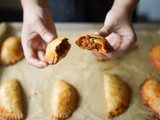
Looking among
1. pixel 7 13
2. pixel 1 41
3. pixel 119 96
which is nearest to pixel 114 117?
pixel 119 96

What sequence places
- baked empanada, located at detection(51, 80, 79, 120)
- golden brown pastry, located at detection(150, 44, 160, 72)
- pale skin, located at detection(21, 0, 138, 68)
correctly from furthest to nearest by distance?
golden brown pastry, located at detection(150, 44, 160, 72), baked empanada, located at detection(51, 80, 79, 120), pale skin, located at detection(21, 0, 138, 68)

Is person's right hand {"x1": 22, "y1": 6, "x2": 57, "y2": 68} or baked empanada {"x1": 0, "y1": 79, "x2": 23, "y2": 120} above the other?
person's right hand {"x1": 22, "y1": 6, "x2": 57, "y2": 68}

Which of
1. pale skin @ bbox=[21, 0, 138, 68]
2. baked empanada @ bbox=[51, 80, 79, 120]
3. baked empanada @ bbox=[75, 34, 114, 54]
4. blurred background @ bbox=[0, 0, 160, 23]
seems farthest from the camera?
blurred background @ bbox=[0, 0, 160, 23]

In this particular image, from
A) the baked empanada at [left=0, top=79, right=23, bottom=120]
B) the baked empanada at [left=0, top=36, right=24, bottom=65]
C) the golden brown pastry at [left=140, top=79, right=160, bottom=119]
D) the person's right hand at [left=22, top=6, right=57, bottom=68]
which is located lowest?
the baked empanada at [left=0, top=79, right=23, bottom=120]

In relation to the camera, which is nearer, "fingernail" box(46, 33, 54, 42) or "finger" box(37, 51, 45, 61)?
"fingernail" box(46, 33, 54, 42)

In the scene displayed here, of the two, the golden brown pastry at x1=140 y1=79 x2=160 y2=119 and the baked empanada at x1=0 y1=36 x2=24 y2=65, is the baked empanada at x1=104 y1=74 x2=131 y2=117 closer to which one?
the golden brown pastry at x1=140 y1=79 x2=160 y2=119

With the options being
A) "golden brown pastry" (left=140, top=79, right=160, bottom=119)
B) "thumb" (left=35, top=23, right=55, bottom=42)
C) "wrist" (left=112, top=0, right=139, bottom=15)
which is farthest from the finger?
"golden brown pastry" (left=140, top=79, right=160, bottom=119)
